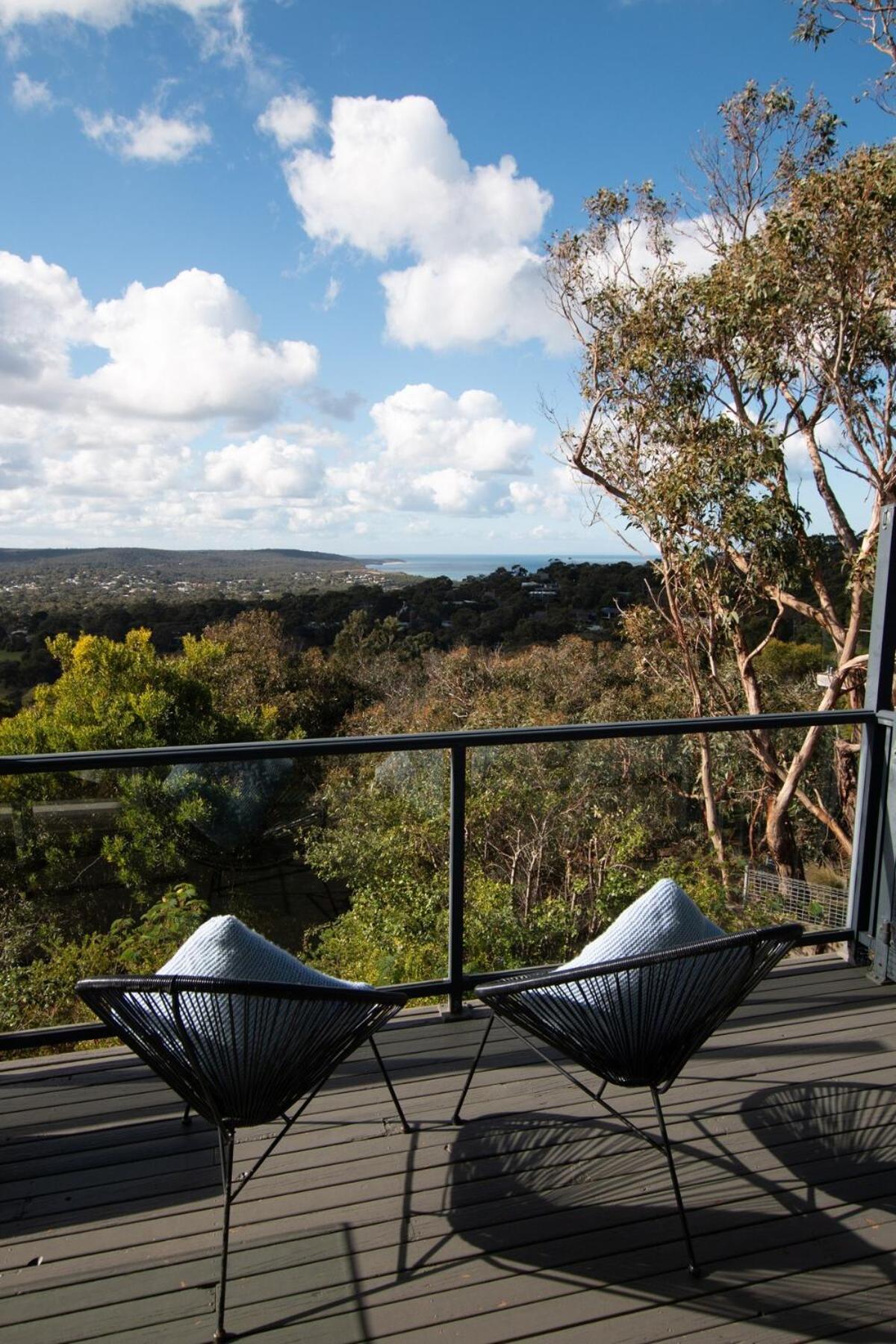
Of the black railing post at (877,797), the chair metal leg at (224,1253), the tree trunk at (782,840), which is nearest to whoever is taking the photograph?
the chair metal leg at (224,1253)

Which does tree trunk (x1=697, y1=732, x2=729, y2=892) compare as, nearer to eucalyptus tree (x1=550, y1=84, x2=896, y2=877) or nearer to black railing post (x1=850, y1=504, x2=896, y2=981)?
black railing post (x1=850, y1=504, x2=896, y2=981)

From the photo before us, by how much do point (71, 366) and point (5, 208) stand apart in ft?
36.4

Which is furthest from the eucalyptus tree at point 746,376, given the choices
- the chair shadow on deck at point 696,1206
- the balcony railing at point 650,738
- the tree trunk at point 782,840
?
the chair shadow on deck at point 696,1206

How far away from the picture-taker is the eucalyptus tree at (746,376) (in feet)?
29.9

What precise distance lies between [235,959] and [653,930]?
3.13ft

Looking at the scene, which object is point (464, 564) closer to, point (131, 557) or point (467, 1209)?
point (131, 557)

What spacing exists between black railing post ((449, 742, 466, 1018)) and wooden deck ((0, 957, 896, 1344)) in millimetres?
273

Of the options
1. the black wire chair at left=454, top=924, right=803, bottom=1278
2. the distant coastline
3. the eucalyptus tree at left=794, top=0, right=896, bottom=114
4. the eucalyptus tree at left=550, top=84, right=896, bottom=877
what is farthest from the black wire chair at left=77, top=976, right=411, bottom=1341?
the distant coastline

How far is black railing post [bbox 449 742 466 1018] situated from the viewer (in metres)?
3.02

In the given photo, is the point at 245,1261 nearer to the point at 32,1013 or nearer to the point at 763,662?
the point at 32,1013

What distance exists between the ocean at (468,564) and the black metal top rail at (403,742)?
47.1 ft

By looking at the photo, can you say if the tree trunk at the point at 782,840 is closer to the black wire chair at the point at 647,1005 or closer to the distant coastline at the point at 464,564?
the black wire chair at the point at 647,1005

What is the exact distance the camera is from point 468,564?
29.5 meters

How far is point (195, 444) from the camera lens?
40062 mm
